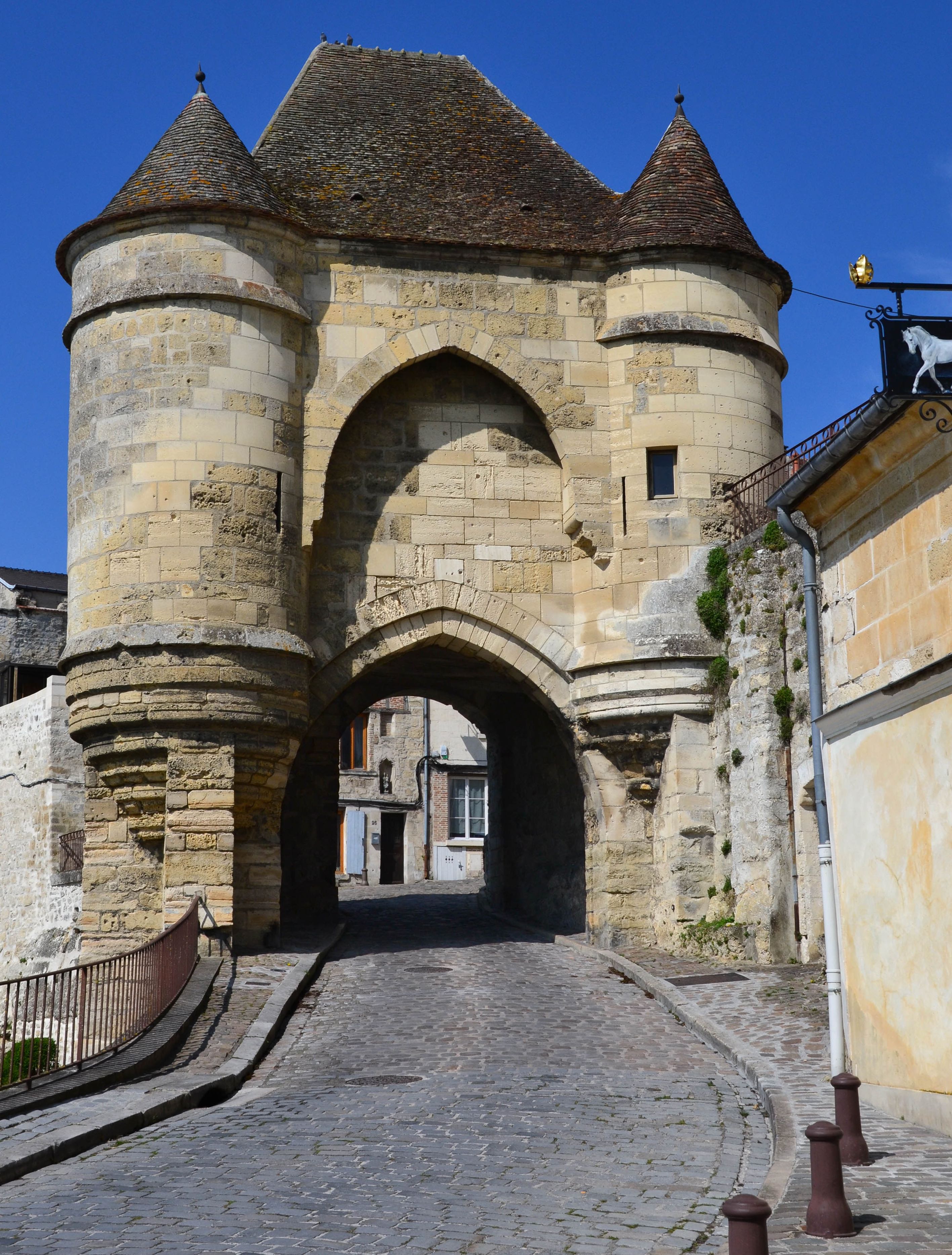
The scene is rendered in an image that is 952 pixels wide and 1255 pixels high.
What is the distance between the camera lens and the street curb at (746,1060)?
6.63 metres

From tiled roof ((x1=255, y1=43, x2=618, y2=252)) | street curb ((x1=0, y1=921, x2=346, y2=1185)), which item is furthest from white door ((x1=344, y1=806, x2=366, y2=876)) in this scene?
street curb ((x1=0, y1=921, x2=346, y2=1185))

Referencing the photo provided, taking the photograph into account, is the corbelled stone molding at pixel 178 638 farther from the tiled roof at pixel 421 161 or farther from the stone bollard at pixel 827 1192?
the stone bollard at pixel 827 1192

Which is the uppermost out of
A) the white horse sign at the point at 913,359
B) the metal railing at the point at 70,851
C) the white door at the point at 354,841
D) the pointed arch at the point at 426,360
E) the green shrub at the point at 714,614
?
the pointed arch at the point at 426,360

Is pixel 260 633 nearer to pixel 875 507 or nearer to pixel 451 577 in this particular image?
pixel 451 577

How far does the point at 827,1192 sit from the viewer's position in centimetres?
552

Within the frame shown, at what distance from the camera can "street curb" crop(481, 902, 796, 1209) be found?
21.8ft

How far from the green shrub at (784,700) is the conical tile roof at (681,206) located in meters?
5.28

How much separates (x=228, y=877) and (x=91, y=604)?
10.1ft

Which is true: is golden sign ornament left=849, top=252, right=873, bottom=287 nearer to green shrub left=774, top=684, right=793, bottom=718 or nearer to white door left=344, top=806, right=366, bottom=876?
green shrub left=774, top=684, right=793, bottom=718

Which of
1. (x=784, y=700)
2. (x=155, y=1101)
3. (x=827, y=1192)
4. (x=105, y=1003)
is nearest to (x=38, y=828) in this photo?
(x=784, y=700)

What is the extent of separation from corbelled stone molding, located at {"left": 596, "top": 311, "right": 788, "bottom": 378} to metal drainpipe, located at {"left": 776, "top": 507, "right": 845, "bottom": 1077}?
281 inches

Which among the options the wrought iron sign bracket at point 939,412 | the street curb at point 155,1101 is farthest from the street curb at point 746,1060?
the wrought iron sign bracket at point 939,412

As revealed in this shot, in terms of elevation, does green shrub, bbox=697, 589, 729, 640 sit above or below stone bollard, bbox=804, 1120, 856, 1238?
above

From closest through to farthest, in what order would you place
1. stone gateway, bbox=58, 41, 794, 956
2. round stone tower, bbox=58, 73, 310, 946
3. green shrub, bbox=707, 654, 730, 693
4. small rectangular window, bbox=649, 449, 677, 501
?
round stone tower, bbox=58, 73, 310, 946, stone gateway, bbox=58, 41, 794, 956, green shrub, bbox=707, 654, 730, 693, small rectangular window, bbox=649, 449, 677, 501
